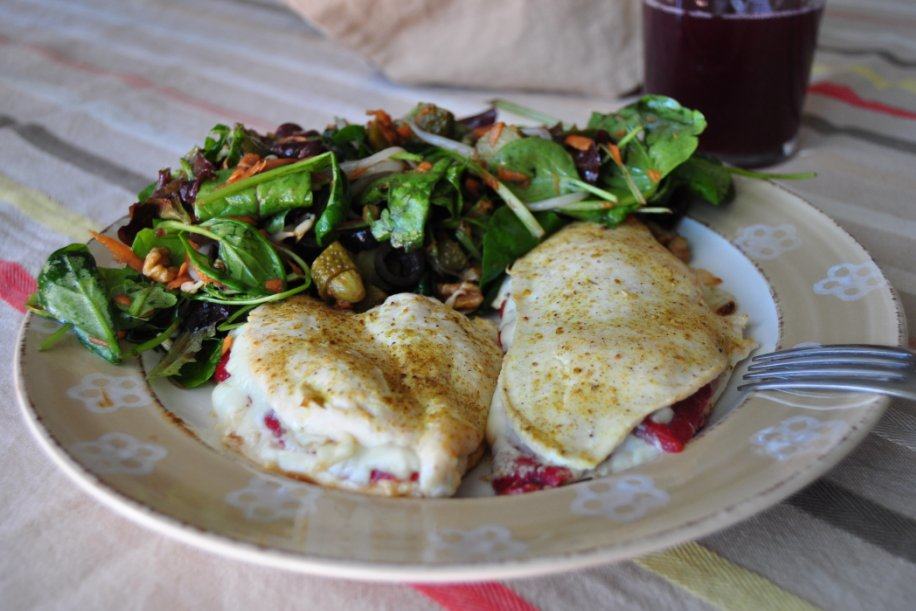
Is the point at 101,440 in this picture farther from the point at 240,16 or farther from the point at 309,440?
the point at 240,16

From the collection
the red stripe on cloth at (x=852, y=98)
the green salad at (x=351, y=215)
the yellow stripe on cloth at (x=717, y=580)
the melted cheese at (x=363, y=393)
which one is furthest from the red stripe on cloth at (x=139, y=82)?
the yellow stripe on cloth at (x=717, y=580)

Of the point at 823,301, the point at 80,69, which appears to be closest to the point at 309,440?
the point at 823,301

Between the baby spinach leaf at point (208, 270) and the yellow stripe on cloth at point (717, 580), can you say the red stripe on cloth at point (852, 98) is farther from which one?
the baby spinach leaf at point (208, 270)

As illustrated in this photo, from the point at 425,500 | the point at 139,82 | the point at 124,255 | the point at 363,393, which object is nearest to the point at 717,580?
the point at 425,500

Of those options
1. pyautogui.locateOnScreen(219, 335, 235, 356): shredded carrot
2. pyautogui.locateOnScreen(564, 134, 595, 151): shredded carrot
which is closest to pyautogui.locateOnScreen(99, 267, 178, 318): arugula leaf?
pyautogui.locateOnScreen(219, 335, 235, 356): shredded carrot

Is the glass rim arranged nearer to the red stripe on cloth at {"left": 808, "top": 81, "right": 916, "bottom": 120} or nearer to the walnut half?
the red stripe on cloth at {"left": 808, "top": 81, "right": 916, "bottom": 120}
